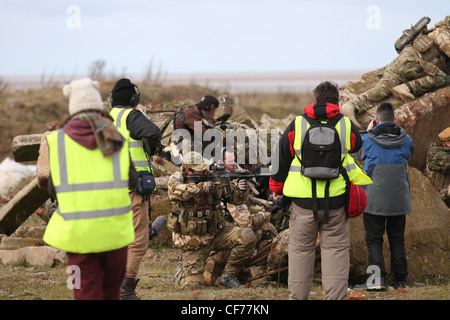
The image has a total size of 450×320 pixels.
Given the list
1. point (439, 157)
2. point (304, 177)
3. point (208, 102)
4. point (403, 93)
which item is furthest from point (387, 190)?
point (403, 93)

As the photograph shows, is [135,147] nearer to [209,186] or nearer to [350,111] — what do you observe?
[209,186]

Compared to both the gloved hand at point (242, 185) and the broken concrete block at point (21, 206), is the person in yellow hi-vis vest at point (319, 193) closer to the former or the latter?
the gloved hand at point (242, 185)

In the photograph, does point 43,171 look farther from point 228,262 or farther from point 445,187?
point 445,187

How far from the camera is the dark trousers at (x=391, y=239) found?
6465 mm

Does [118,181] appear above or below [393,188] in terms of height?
above

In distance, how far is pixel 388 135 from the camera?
636cm

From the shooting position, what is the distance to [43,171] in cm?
478

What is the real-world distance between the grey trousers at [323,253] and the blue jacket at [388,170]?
154cm

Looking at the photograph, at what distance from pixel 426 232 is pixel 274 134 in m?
3.49

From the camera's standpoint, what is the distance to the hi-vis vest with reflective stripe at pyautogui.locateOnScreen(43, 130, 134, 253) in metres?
3.82

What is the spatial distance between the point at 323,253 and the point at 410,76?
591 cm

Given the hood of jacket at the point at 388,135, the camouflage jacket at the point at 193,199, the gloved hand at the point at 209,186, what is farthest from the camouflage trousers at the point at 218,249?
the hood of jacket at the point at 388,135
